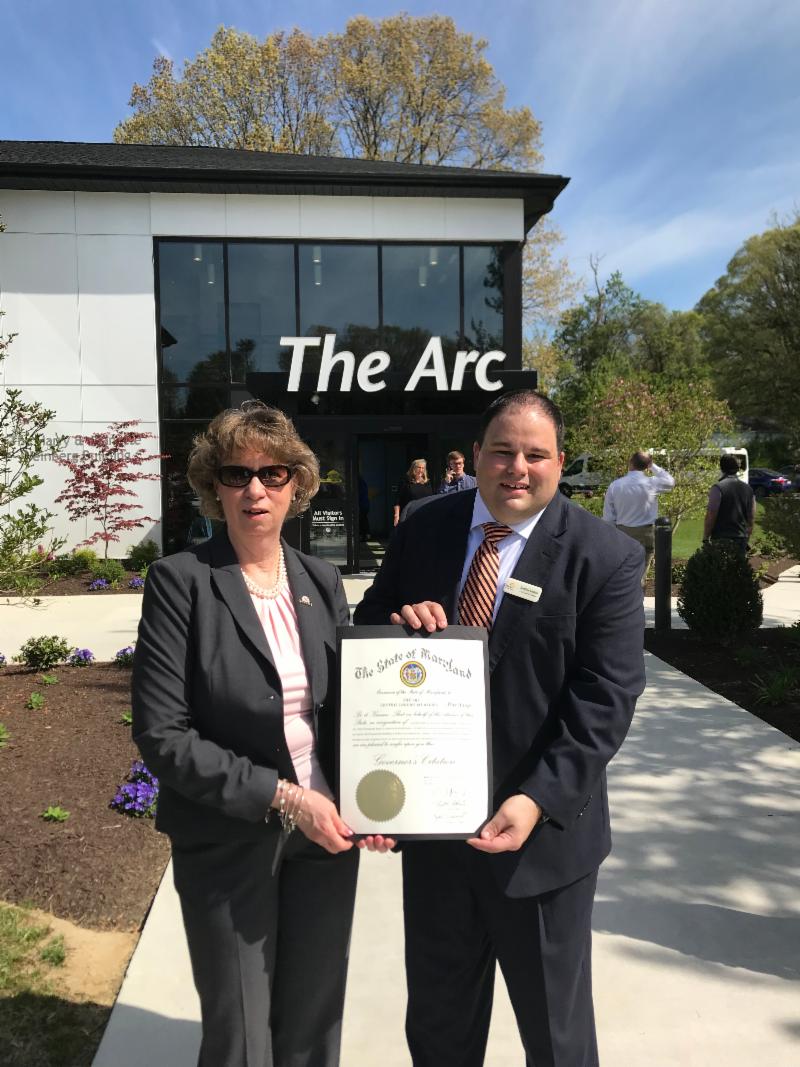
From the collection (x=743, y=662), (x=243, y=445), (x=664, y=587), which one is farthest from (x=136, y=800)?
(x=664, y=587)

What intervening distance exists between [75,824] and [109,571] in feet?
32.7

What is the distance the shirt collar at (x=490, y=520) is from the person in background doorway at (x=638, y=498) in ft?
27.5

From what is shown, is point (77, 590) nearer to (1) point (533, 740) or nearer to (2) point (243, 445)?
(2) point (243, 445)

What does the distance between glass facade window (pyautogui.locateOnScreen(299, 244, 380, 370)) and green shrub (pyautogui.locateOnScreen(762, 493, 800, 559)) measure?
10.3 meters

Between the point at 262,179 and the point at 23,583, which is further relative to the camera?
the point at 262,179

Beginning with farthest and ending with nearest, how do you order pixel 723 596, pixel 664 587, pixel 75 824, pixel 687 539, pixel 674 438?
pixel 687 539
pixel 674 438
pixel 664 587
pixel 723 596
pixel 75 824

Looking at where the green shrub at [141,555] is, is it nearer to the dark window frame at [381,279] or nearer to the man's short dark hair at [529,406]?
the dark window frame at [381,279]

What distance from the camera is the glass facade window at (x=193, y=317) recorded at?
15.1m

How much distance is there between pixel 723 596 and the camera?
26.5 feet

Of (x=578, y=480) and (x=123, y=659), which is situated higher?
(x=578, y=480)

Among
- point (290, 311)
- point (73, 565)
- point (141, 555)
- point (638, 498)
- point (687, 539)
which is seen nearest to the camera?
point (638, 498)

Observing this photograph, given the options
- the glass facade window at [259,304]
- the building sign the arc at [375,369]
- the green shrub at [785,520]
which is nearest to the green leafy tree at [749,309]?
the building sign the arc at [375,369]

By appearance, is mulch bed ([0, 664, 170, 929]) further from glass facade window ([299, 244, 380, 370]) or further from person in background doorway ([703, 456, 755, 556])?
glass facade window ([299, 244, 380, 370])

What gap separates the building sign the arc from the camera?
45.7 feet
